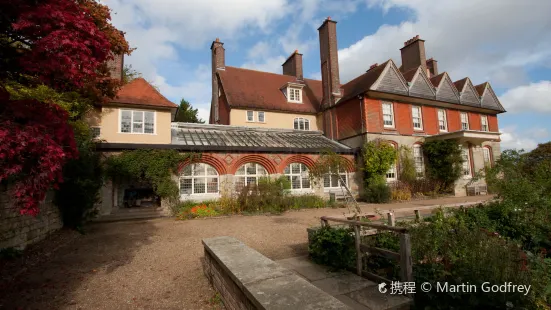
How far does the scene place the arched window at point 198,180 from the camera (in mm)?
14363

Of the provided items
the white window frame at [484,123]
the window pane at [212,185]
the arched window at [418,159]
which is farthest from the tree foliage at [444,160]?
the window pane at [212,185]

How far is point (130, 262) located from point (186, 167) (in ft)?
27.8

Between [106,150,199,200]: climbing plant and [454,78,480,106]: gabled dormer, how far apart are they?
75.4 ft

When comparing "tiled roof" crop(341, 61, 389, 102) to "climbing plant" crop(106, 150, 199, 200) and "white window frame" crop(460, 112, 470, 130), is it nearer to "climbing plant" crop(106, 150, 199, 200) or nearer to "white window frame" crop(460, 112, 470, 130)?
"white window frame" crop(460, 112, 470, 130)

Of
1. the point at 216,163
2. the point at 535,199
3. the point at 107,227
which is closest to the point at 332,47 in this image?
the point at 216,163

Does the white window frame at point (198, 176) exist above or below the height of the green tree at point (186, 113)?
below

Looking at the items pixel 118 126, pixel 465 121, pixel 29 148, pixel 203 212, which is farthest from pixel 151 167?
pixel 465 121

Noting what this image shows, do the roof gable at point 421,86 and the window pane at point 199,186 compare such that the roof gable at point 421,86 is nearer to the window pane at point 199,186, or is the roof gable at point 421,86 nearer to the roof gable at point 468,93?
the roof gable at point 468,93

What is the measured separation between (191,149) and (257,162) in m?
3.83

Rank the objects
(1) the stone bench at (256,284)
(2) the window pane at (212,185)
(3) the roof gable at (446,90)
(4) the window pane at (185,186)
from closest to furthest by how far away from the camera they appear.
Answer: (1) the stone bench at (256,284) < (4) the window pane at (185,186) < (2) the window pane at (212,185) < (3) the roof gable at (446,90)

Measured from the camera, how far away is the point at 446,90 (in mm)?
22109

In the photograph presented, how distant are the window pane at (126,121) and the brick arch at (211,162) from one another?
12.8ft

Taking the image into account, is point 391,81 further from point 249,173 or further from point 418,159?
point 249,173

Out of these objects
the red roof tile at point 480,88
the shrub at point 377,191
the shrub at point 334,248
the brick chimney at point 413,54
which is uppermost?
the brick chimney at point 413,54
